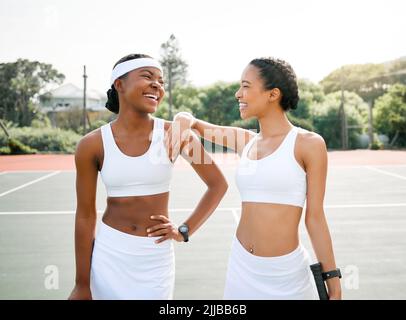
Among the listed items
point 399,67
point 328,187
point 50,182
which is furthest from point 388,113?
point 399,67

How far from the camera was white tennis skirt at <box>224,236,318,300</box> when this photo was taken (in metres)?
2.42

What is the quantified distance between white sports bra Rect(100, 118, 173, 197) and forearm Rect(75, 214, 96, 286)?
0.20 m

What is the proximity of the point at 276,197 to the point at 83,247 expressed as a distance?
1024mm

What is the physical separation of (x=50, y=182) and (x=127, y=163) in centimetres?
1362

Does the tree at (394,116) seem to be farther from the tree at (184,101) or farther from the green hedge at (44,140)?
the green hedge at (44,140)

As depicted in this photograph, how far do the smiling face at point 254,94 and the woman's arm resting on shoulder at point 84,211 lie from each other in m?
0.81

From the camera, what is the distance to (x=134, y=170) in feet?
8.15

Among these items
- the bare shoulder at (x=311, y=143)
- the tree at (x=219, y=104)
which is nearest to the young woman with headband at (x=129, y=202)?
the bare shoulder at (x=311, y=143)

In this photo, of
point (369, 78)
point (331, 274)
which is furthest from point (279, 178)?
point (369, 78)

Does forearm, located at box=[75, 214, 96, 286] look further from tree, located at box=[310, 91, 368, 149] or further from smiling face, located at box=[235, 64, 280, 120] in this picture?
tree, located at box=[310, 91, 368, 149]

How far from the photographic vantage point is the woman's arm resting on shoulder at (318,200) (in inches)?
91.2

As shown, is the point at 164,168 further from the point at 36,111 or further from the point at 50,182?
the point at 36,111

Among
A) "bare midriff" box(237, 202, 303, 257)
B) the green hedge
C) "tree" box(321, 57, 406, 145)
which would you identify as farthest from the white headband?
"tree" box(321, 57, 406, 145)
